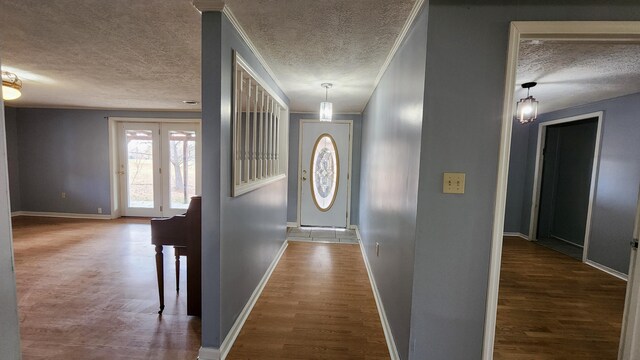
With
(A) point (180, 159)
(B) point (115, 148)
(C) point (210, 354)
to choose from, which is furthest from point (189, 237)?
(B) point (115, 148)

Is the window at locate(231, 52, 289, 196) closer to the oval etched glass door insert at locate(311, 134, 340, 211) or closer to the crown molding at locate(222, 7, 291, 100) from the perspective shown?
the crown molding at locate(222, 7, 291, 100)

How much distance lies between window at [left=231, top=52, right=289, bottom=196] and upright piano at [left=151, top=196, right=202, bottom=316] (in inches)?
19.1

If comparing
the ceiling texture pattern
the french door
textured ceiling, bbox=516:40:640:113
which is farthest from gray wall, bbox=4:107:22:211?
textured ceiling, bbox=516:40:640:113

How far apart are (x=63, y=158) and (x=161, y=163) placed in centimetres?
197

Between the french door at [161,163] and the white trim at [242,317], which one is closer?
the white trim at [242,317]

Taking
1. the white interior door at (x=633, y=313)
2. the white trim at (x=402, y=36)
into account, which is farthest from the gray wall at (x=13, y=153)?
the white interior door at (x=633, y=313)

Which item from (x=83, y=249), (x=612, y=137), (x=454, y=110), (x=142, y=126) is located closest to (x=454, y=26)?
(x=454, y=110)

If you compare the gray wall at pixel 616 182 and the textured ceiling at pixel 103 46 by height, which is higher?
the textured ceiling at pixel 103 46

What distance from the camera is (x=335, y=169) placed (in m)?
5.36

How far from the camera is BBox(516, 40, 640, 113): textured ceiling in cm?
211

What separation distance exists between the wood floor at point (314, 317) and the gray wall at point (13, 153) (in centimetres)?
609

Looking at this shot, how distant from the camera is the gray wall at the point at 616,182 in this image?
11.1 feet

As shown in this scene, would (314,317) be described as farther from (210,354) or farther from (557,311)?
(557,311)

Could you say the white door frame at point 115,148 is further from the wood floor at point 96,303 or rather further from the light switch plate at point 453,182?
the light switch plate at point 453,182
